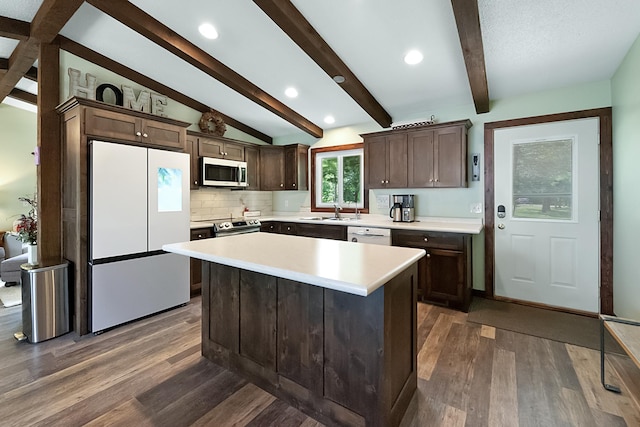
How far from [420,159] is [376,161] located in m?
0.60

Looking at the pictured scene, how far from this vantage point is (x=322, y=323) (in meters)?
1.66

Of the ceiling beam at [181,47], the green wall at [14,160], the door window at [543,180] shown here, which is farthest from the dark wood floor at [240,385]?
the green wall at [14,160]

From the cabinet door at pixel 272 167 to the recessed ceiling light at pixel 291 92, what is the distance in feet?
4.01

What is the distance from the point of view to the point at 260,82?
364 centimetres

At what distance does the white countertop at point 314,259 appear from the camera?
1.24m

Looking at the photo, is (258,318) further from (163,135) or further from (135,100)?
(135,100)

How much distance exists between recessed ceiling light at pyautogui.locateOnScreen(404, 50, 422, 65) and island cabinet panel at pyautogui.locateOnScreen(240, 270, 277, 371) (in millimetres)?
2420

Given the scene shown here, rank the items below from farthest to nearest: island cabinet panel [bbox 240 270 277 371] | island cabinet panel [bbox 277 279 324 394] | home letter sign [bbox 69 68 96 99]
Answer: home letter sign [bbox 69 68 96 99] → island cabinet panel [bbox 240 270 277 371] → island cabinet panel [bbox 277 279 324 394]

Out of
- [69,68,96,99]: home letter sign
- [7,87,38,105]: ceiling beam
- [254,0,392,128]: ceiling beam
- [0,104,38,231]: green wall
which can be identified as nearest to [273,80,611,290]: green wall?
[254,0,392,128]: ceiling beam

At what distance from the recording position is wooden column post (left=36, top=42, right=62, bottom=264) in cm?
279

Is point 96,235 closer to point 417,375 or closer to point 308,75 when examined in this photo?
point 308,75

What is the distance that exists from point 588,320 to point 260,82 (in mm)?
4394

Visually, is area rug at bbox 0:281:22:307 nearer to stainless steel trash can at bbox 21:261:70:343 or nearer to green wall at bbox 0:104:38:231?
stainless steel trash can at bbox 21:261:70:343

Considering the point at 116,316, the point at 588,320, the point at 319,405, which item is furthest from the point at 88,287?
the point at 588,320
